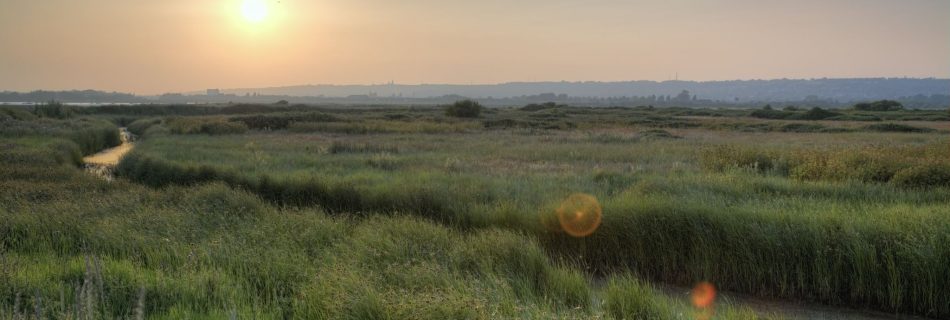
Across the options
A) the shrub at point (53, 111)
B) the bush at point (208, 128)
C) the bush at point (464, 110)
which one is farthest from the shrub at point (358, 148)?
the shrub at point (53, 111)

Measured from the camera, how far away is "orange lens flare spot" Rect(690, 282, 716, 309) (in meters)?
7.68

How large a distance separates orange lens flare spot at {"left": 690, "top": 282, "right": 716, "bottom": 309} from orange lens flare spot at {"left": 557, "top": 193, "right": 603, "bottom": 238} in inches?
75.6

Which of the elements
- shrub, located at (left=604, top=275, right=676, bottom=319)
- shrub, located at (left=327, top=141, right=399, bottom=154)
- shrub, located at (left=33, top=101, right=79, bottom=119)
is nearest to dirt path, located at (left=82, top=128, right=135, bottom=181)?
shrub, located at (left=327, top=141, right=399, bottom=154)

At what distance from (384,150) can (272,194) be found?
31.0 ft

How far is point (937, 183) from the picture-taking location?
11.4 m

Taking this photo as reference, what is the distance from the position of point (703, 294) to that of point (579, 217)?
2.45 m

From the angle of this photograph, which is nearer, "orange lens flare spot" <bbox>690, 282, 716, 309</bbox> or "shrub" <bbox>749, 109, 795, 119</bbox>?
"orange lens flare spot" <bbox>690, 282, 716, 309</bbox>

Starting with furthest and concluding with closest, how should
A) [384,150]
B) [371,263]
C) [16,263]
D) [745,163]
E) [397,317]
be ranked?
[384,150] < [745,163] < [371,263] < [16,263] < [397,317]

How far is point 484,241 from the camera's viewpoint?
8070mm

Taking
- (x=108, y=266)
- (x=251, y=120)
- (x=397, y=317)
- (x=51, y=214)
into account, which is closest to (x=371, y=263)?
(x=397, y=317)

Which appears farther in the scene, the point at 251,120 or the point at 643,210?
the point at 251,120

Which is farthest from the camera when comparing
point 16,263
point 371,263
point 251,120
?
point 251,120

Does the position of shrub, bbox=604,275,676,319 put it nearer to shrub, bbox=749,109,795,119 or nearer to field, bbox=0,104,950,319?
field, bbox=0,104,950,319

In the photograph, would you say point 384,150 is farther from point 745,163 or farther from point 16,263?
point 16,263
